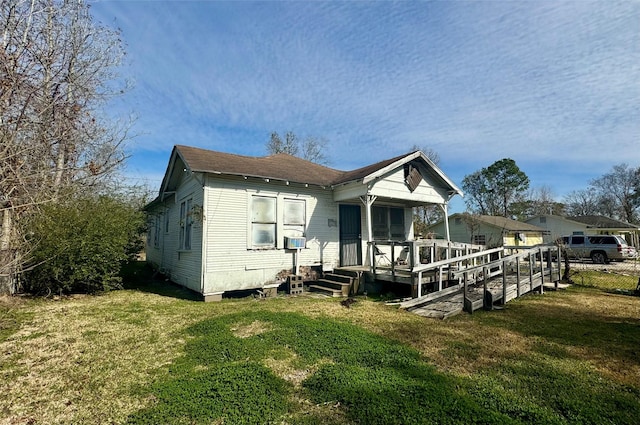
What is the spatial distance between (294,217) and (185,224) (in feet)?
12.4

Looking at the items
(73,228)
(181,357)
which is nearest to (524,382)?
(181,357)

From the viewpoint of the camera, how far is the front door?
36.6 feet

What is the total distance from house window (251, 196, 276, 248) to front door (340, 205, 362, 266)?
2.72 metres

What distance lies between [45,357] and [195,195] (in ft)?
18.8

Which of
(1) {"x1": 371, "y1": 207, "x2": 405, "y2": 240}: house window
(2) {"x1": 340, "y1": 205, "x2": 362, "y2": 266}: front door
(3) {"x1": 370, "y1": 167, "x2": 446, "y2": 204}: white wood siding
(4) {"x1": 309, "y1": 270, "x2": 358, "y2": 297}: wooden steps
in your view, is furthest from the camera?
(1) {"x1": 371, "y1": 207, "x2": 405, "y2": 240}: house window

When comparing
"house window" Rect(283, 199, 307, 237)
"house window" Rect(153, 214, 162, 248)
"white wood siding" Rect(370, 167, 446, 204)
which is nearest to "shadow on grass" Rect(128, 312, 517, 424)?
"house window" Rect(283, 199, 307, 237)

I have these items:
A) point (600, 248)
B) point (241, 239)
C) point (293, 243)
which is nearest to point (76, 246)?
point (241, 239)

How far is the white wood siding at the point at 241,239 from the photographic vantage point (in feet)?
28.2

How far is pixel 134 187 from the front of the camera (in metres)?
14.8

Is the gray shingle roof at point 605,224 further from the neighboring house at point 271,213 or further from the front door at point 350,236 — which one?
the front door at point 350,236

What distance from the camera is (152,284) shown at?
39.1 feet

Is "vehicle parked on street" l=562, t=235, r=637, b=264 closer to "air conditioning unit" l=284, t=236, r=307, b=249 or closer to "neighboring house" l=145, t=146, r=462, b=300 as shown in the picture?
"neighboring house" l=145, t=146, r=462, b=300

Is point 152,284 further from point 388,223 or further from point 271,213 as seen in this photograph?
point 388,223

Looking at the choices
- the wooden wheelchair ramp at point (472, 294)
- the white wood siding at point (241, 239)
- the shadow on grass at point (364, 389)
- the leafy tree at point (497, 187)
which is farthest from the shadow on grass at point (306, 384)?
the leafy tree at point (497, 187)
